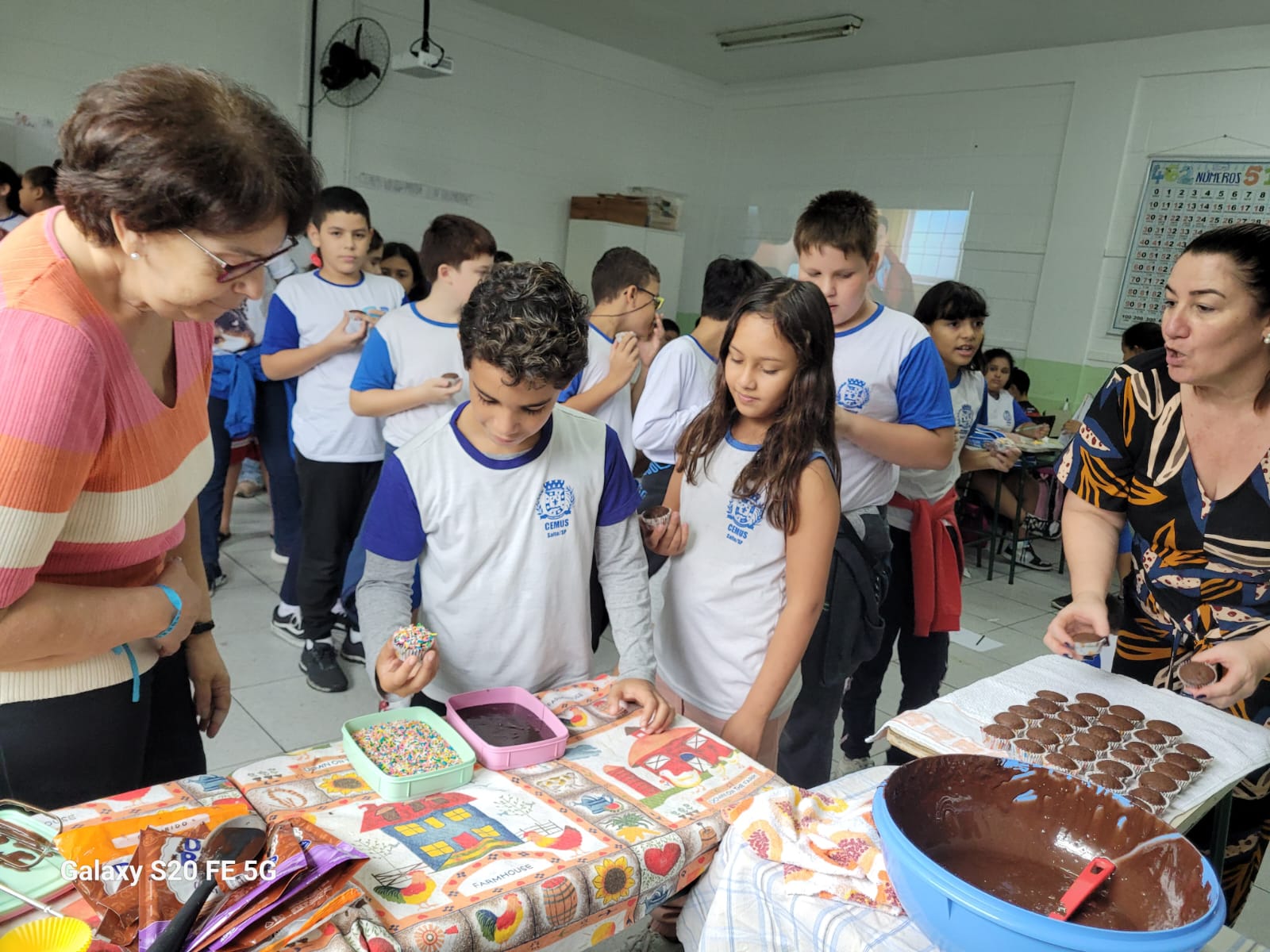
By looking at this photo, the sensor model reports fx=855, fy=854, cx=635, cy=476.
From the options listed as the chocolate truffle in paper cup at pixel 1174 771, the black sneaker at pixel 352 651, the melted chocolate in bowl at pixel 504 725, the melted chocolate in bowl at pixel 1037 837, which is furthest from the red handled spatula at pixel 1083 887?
the black sneaker at pixel 352 651

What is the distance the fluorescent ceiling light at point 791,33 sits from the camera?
589 cm

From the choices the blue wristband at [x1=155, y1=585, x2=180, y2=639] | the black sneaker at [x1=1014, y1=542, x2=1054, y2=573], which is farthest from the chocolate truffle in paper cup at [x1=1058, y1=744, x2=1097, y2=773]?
the black sneaker at [x1=1014, y1=542, x2=1054, y2=573]

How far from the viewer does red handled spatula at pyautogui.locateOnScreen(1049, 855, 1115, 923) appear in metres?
0.83

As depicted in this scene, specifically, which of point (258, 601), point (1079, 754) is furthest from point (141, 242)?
point (258, 601)

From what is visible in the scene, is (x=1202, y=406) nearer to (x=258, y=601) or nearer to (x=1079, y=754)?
(x=1079, y=754)

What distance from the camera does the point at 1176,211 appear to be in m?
5.46

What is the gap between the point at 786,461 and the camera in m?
1.50

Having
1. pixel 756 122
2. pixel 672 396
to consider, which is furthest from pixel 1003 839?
pixel 756 122

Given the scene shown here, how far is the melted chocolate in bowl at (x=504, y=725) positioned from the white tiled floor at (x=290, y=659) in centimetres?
64

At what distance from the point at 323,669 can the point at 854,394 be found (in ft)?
6.34

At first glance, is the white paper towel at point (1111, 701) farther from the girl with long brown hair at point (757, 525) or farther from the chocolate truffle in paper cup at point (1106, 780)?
the girl with long brown hair at point (757, 525)

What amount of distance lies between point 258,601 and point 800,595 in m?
2.69

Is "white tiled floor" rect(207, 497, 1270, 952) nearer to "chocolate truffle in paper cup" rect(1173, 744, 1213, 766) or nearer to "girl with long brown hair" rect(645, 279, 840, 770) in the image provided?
"girl with long brown hair" rect(645, 279, 840, 770)

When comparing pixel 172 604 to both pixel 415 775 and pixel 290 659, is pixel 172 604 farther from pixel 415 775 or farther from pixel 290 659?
pixel 290 659
